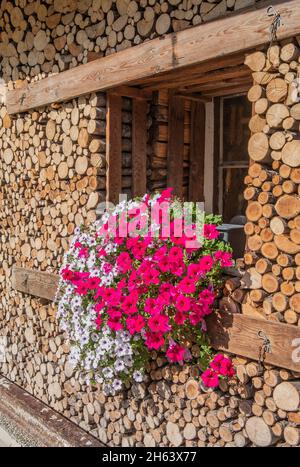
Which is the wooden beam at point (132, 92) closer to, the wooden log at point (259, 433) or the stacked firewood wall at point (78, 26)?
the stacked firewood wall at point (78, 26)

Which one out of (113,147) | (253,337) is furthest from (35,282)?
(253,337)

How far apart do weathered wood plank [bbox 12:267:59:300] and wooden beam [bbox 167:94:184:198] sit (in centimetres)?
117

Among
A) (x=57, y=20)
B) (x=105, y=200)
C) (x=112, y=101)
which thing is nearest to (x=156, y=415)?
(x=105, y=200)

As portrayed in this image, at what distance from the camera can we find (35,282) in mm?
3961

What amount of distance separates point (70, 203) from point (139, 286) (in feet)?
3.72

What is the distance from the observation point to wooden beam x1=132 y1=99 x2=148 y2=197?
3391 millimetres

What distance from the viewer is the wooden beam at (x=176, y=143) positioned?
11.5 ft

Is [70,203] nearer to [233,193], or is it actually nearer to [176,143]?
[176,143]

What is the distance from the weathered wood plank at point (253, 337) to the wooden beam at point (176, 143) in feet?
4.09

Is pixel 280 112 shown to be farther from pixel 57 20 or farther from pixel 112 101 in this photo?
pixel 57 20

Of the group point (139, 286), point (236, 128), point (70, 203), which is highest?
point (236, 128)

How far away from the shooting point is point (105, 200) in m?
3.33

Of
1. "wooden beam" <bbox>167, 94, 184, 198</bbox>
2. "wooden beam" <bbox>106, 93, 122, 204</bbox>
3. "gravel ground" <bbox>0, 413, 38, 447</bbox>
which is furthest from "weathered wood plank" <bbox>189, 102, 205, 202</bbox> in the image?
"gravel ground" <bbox>0, 413, 38, 447</bbox>
